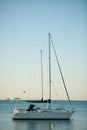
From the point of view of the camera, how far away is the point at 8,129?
4584 cm

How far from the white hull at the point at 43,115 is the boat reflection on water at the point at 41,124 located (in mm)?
893

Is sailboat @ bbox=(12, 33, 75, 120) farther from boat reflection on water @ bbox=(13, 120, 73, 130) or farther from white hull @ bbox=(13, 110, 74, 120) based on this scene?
boat reflection on water @ bbox=(13, 120, 73, 130)

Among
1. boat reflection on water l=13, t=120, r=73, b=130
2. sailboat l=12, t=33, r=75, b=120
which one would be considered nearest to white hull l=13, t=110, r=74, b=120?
sailboat l=12, t=33, r=75, b=120

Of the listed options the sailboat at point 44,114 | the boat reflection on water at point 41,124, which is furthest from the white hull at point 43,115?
the boat reflection on water at point 41,124

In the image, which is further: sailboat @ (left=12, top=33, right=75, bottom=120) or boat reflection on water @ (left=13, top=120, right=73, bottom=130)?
sailboat @ (left=12, top=33, right=75, bottom=120)

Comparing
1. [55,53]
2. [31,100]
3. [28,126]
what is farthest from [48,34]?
[28,126]

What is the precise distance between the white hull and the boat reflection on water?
89cm

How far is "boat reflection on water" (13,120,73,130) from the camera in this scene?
47591mm

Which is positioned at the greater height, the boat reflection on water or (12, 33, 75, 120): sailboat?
(12, 33, 75, 120): sailboat

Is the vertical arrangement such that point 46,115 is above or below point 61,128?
above

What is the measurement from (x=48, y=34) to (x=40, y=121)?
36.0 feet

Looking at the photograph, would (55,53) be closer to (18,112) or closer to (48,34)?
(48,34)

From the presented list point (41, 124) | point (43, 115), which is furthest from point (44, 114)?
point (41, 124)

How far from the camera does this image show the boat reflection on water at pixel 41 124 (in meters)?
47.6
